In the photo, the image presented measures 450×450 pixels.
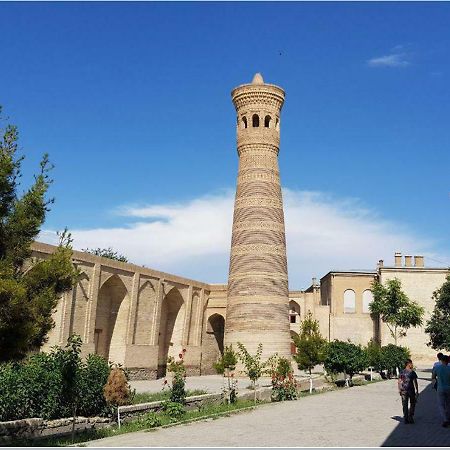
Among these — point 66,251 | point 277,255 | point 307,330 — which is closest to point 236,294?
point 277,255

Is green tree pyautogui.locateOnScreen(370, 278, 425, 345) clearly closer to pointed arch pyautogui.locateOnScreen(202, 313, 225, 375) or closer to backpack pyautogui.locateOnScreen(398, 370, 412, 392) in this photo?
pointed arch pyautogui.locateOnScreen(202, 313, 225, 375)

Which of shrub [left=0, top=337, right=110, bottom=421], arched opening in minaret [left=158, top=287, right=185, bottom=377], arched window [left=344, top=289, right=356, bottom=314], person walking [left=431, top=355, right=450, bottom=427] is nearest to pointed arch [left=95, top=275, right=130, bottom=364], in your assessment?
arched opening in minaret [left=158, top=287, right=185, bottom=377]

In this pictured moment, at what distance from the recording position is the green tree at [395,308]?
125 ft

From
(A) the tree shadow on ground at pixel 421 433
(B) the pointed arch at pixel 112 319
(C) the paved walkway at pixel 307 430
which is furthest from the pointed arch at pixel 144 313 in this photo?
(A) the tree shadow on ground at pixel 421 433

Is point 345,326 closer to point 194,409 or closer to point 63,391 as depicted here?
point 194,409

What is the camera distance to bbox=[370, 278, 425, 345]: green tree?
125 feet

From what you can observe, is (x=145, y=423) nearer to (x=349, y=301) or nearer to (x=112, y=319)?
(x=112, y=319)

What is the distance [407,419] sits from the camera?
10.7 m

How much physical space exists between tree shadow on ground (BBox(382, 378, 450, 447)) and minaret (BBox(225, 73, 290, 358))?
48.2 ft

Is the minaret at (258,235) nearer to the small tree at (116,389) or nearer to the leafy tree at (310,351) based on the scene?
the leafy tree at (310,351)

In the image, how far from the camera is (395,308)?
3841 cm

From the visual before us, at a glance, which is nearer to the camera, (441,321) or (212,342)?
(441,321)

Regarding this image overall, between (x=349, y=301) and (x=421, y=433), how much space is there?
33.5 m

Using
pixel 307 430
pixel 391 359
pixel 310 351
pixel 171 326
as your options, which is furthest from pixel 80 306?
pixel 391 359
